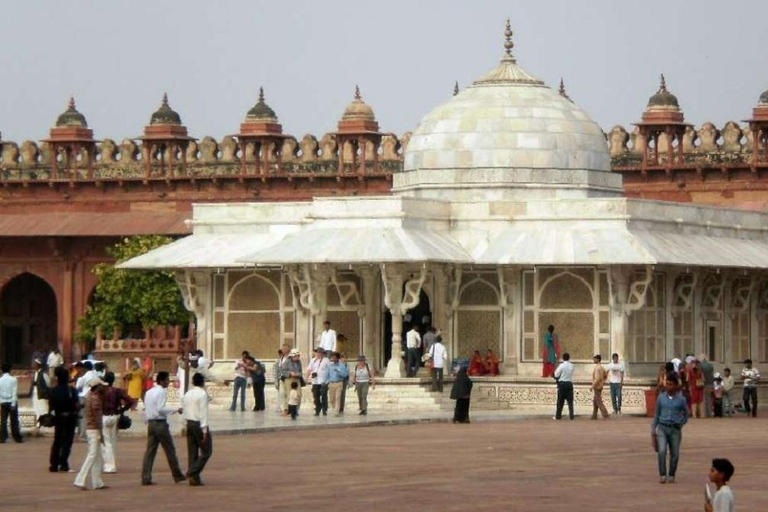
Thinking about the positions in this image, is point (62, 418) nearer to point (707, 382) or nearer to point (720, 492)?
point (720, 492)

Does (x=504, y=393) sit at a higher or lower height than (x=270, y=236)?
lower

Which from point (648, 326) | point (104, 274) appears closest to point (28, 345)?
point (104, 274)

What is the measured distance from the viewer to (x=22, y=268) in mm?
53375

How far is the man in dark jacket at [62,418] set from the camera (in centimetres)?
2189

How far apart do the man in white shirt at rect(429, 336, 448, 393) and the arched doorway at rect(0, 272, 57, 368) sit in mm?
23597

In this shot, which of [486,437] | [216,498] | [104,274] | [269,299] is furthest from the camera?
[104,274]

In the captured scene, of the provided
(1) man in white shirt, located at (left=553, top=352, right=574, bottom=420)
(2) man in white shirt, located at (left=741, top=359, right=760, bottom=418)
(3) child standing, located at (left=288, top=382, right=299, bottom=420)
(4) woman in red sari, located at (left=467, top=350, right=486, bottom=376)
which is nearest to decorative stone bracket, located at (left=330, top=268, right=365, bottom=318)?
(4) woman in red sari, located at (left=467, top=350, right=486, bottom=376)

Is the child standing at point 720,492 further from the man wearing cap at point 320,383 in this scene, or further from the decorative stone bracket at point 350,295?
the decorative stone bracket at point 350,295

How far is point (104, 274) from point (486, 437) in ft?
80.3

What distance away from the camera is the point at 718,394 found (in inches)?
1303

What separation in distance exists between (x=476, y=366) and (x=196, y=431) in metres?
14.5

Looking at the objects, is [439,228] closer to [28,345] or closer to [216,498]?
[216,498]

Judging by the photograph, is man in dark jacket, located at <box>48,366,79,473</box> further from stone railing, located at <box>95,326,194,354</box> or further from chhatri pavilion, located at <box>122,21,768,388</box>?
stone railing, located at <box>95,326,194,354</box>

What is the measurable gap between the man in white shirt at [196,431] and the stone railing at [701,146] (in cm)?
2849
